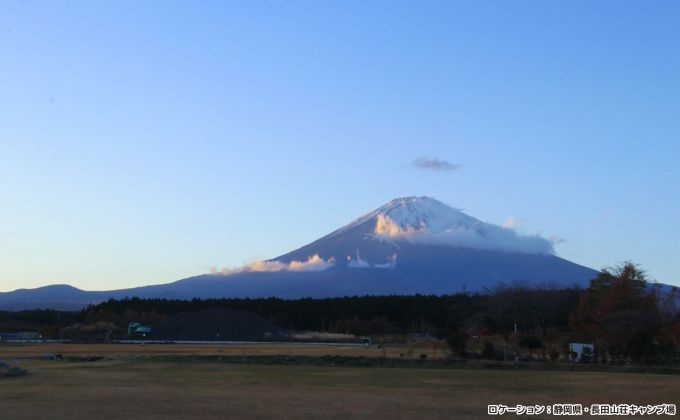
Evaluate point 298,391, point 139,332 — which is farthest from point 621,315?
point 139,332

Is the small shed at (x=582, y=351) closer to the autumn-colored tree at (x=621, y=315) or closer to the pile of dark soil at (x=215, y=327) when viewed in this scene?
the autumn-colored tree at (x=621, y=315)

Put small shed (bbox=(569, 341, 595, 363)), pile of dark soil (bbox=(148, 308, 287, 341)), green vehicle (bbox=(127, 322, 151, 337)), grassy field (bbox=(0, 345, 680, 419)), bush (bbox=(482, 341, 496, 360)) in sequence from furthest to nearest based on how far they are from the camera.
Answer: pile of dark soil (bbox=(148, 308, 287, 341)) → green vehicle (bbox=(127, 322, 151, 337)) → bush (bbox=(482, 341, 496, 360)) → small shed (bbox=(569, 341, 595, 363)) → grassy field (bbox=(0, 345, 680, 419))

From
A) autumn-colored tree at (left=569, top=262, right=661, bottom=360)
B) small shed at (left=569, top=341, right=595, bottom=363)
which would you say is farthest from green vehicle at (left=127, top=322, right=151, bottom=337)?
small shed at (left=569, top=341, right=595, bottom=363)

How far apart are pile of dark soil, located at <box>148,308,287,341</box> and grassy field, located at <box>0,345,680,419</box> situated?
56124 mm

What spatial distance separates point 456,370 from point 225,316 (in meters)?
67.9

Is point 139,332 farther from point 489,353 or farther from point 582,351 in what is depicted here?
point 582,351

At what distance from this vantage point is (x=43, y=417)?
2102 centimetres

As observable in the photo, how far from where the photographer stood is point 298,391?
2827 centimetres

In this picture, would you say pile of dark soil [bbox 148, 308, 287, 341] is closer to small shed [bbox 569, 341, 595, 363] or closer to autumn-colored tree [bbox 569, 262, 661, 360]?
autumn-colored tree [bbox 569, 262, 661, 360]

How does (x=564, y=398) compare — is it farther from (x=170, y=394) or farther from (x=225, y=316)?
(x=225, y=316)

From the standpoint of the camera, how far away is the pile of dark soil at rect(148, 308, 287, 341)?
9738 centimetres

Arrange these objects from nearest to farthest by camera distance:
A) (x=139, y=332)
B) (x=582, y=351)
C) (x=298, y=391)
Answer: (x=298, y=391)
(x=582, y=351)
(x=139, y=332)

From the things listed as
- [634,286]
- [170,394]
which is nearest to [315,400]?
[170,394]

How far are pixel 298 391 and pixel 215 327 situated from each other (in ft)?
247
